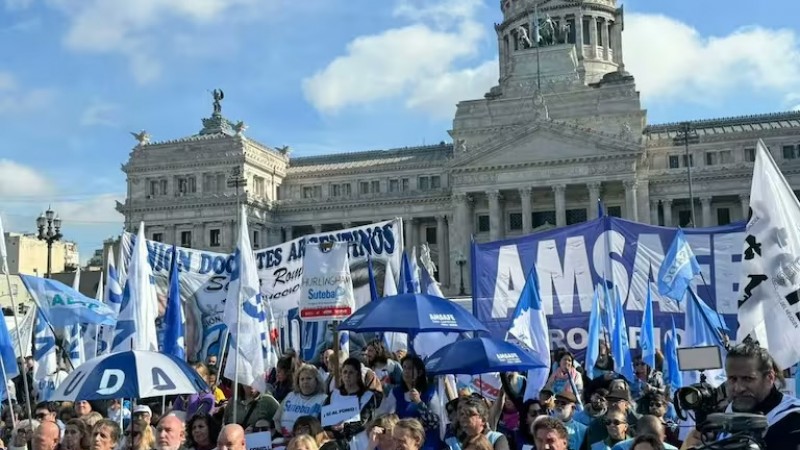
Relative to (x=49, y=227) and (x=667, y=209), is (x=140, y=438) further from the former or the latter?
(x=667, y=209)

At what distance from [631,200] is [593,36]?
90.7ft

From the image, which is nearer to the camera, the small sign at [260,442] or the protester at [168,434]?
the protester at [168,434]

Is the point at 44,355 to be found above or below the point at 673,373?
above

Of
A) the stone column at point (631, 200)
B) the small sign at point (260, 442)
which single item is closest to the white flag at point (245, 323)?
the small sign at point (260, 442)

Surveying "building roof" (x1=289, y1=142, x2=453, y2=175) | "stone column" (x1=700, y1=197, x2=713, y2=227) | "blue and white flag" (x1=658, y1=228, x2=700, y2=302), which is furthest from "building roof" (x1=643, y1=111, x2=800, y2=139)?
"blue and white flag" (x1=658, y1=228, x2=700, y2=302)

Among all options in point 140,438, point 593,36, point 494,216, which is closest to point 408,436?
point 140,438

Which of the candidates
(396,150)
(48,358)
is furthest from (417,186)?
(48,358)

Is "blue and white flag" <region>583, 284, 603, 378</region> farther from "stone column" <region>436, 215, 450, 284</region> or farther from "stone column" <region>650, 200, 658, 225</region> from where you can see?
"stone column" <region>436, 215, 450, 284</region>

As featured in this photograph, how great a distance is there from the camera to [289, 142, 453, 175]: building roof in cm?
6931

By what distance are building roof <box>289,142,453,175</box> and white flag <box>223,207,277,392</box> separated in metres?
56.0

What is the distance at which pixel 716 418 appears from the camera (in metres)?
4.00

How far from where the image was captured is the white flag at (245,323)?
11.5 metres

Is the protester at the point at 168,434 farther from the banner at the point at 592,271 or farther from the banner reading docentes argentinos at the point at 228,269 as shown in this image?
the banner reading docentes argentinos at the point at 228,269

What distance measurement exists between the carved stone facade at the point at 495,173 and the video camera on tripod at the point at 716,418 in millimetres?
49889
